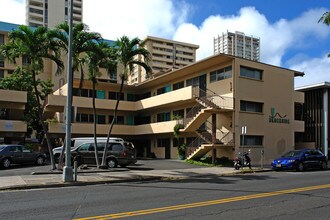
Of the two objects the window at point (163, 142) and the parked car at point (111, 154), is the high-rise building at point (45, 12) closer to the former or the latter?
the window at point (163, 142)

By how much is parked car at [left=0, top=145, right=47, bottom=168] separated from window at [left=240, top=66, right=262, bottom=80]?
17395mm

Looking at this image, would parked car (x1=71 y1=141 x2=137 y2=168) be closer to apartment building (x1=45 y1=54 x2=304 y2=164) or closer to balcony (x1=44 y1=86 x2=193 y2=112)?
apartment building (x1=45 y1=54 x2=304 y2=164)

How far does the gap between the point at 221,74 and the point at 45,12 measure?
88.5 m

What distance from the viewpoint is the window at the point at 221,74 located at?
105 ft

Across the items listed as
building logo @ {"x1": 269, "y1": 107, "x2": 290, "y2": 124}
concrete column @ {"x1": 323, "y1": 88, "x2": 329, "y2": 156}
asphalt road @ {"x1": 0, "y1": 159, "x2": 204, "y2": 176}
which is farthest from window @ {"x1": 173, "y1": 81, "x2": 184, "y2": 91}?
concrete column @ {"x1": 323, "y1": 88, "x2": 329, "y2": 156}

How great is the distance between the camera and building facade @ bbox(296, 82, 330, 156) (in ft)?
125

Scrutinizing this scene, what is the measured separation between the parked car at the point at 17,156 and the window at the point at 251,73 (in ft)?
57.1

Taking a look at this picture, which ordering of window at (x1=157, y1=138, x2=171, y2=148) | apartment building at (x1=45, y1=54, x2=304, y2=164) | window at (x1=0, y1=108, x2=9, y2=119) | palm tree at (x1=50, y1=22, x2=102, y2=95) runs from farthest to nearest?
window at (x1=0, y1=108, x2=9, y2=119) < window at (x1=157, y1=138, x2=171, y2=148) < apartment building at (x1=45, y1=54, x2=304, y2=164) < palm tree at (x1=50, y1=22, x2=102, y2=95)

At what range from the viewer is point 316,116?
39.8m

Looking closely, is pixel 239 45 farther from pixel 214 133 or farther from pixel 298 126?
pixel 214 133

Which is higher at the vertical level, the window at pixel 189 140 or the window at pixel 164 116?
the window at pixel 164 116

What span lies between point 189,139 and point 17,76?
75.4 ft

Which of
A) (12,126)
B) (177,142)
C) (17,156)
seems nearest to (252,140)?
(177,142)

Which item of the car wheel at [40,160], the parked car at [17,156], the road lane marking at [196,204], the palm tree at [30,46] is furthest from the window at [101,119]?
Answer: the road lane marking at [196,204]
